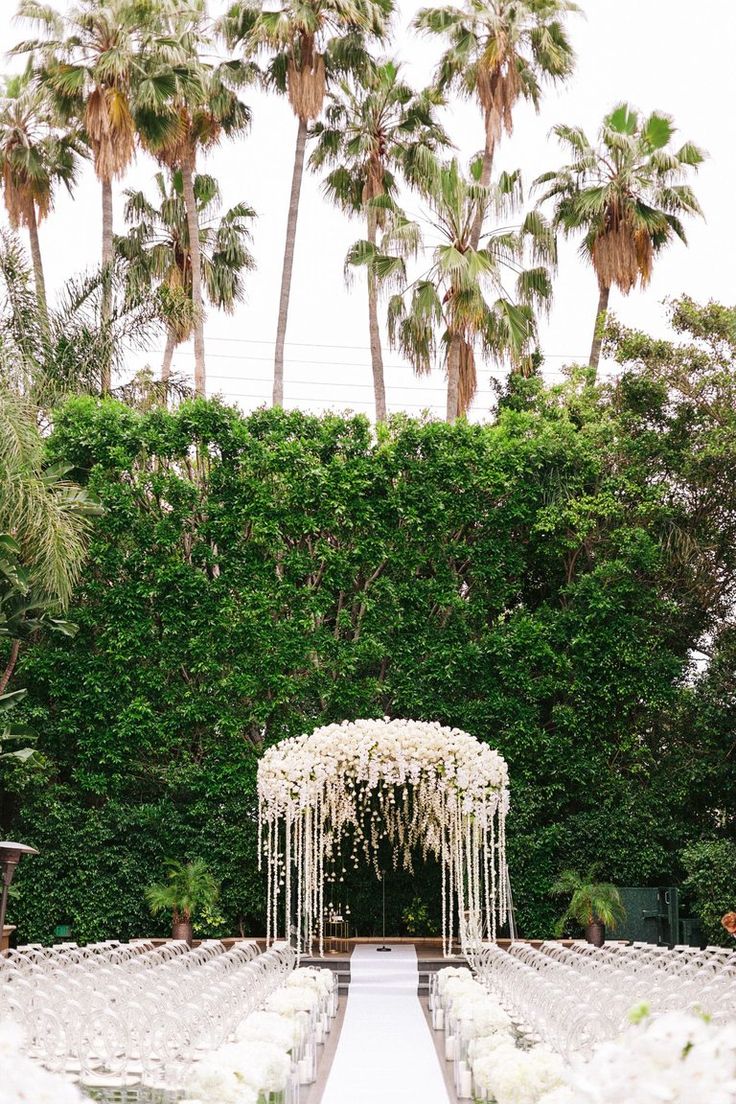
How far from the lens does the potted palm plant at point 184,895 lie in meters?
20.1

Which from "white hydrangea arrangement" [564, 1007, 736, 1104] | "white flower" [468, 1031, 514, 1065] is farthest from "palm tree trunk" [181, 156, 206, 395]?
"white hydrangea arrangement" [564, 1007, 736, 1104]

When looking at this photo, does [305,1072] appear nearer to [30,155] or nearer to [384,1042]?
[384,1042]

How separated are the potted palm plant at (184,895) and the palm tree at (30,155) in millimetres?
12464

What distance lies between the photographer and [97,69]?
24625 millimetres

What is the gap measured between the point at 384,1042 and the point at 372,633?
1004cm

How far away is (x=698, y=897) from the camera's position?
20359 mm

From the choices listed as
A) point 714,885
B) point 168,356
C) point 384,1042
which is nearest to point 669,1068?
point 384,1042

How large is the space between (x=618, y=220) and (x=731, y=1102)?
80.9ft

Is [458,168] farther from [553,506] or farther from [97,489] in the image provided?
[97,489]

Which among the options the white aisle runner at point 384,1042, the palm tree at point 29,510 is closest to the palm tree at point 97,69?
the palm tree at point 29,510

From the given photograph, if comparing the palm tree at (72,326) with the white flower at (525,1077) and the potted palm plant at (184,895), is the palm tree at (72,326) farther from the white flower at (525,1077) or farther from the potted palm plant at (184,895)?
the white flower at (525,1077)

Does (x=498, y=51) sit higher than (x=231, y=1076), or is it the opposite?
(x=498, y=51)

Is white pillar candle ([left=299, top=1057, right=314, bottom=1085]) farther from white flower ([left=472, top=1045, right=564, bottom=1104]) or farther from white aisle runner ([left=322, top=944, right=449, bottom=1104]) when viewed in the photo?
white flower ([left=472, top=1045, right=564, bottom=1104])

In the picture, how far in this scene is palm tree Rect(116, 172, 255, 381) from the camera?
28.6m
